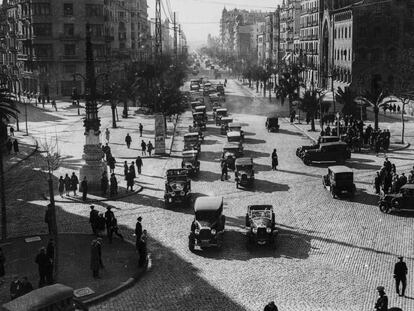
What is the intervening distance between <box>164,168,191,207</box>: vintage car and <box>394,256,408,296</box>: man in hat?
13.6 metres

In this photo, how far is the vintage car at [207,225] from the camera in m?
24.0

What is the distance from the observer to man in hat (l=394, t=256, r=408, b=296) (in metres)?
19.2

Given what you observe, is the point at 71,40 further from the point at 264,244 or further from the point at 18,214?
the point at 264,244

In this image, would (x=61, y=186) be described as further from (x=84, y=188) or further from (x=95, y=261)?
(x=95, y=261)

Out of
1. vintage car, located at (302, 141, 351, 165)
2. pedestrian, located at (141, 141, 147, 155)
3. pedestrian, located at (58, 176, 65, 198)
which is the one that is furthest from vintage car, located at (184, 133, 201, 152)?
pedestrian, located at (58, 176, 65, 198)

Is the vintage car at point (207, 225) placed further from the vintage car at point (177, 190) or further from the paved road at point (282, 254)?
the vintage car at point (177, 190)

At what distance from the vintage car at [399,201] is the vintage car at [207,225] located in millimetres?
8535

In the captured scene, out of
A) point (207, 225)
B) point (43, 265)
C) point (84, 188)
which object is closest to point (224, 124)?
point (84, 188)

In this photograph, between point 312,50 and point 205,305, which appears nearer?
point 205,305

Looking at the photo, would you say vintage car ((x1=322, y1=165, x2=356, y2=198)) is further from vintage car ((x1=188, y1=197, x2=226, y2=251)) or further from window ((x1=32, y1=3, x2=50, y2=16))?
window ((x1=32, y1=3, x2=50, y2=16))

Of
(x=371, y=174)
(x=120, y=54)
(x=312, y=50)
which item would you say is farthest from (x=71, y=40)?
(x=371, y=174)

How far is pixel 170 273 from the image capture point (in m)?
21.8

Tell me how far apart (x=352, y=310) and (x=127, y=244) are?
10180mm

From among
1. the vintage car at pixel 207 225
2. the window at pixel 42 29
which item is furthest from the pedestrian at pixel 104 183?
the window at pixel 42 29
